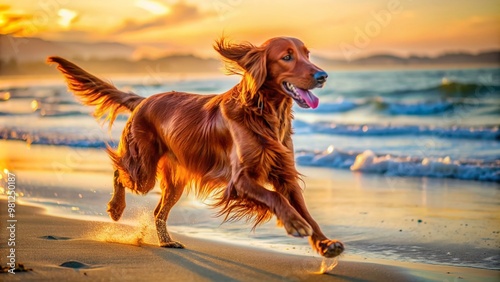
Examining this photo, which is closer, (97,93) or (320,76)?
(320,76)

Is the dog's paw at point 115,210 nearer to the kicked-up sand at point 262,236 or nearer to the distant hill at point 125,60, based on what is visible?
the kicked-up sand at point 262,236

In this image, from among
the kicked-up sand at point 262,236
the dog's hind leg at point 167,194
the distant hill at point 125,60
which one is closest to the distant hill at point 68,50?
the distant hill at point 125,60

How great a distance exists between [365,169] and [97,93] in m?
5.35

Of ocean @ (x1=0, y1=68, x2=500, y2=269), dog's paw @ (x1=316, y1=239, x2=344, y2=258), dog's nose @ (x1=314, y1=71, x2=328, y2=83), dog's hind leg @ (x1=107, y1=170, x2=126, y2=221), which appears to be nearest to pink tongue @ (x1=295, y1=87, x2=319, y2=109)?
dog's nose @ (x1=314, y1=71, x2=328, y2=83)

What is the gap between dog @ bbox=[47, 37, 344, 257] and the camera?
521cm

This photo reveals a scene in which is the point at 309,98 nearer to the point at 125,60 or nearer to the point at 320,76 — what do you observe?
the point at 320,76

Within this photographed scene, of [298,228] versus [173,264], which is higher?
[298,228]

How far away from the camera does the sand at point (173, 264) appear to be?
16.4 ft

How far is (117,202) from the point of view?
21.7 feet

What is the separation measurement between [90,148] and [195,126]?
8606 mm

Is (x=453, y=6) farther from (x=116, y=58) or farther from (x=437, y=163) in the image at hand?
(x=116, y=58)

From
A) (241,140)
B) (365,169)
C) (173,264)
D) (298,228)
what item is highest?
(365,169)

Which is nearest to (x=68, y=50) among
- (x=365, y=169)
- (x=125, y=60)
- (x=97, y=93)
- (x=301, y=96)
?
(x=125, y=60)

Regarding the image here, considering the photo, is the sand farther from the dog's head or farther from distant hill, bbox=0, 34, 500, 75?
distant hill, bbox=0, 34, 500, 75
